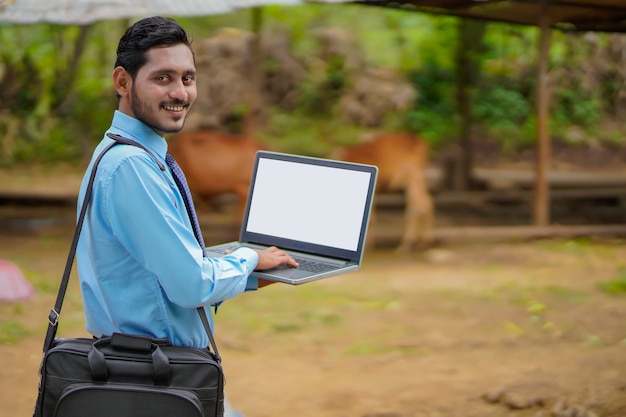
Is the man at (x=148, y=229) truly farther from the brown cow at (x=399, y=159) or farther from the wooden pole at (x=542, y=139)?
the wooden pole at (x=542, y=139)

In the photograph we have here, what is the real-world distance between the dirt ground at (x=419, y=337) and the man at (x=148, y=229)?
2.53 m

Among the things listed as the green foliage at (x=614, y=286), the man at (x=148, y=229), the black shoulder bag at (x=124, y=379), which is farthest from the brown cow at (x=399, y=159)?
the black shoulder bag at (x=124, y=379)

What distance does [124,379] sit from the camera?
7.35 ft

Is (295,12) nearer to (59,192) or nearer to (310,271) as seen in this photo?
(59,192)

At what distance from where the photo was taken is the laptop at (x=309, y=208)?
8.87ft

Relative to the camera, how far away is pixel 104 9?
812cm

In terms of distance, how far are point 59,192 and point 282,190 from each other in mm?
9558

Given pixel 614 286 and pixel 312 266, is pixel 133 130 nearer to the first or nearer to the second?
pixel 312 266

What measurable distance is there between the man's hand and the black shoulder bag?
1.09ft

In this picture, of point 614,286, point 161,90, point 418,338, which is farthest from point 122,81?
point 614,286

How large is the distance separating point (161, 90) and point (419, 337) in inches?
167

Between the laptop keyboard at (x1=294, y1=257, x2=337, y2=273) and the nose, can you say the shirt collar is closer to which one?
the nose

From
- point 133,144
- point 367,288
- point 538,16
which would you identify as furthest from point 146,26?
point 538,16

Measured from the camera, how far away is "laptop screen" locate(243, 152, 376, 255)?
2.74 m
